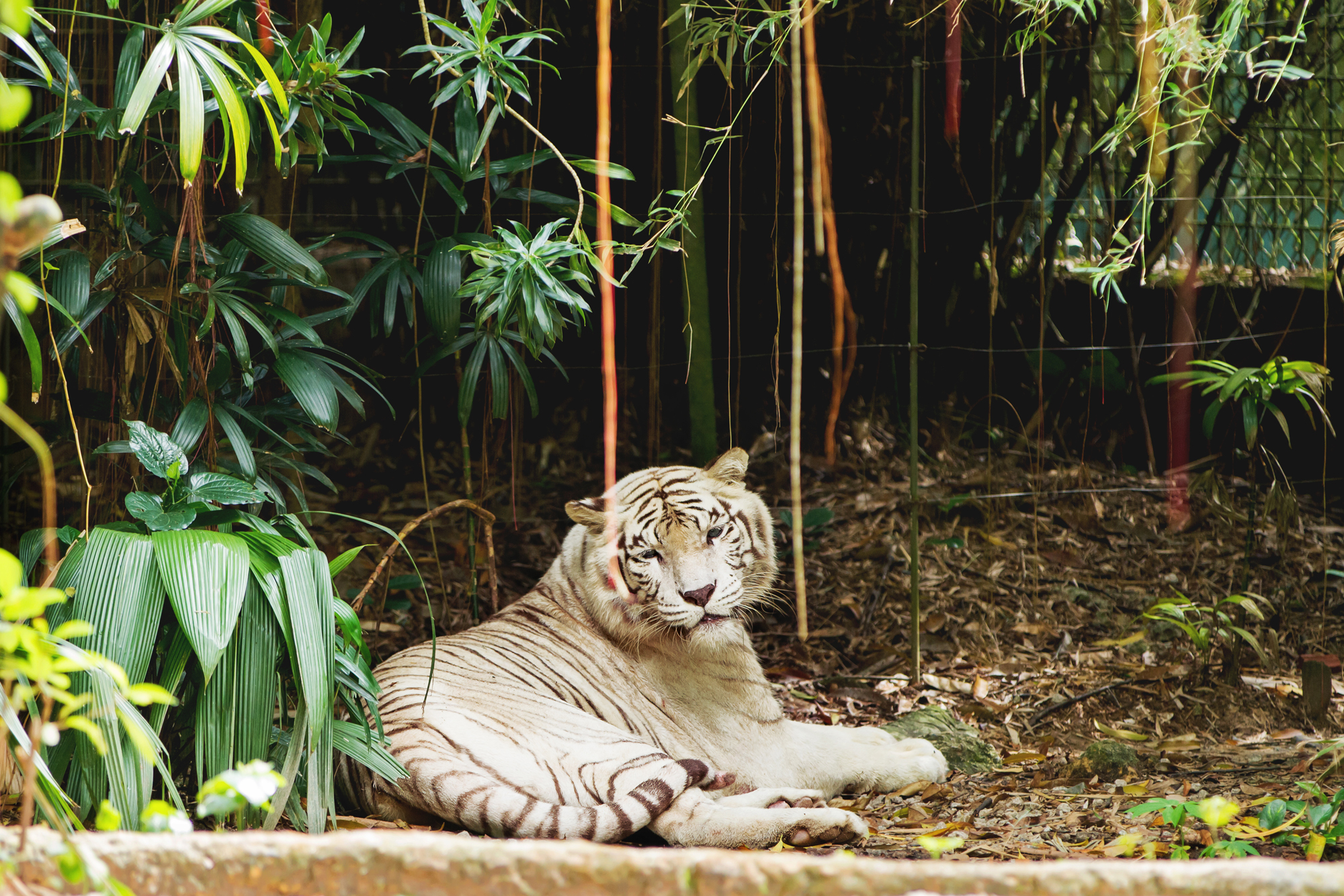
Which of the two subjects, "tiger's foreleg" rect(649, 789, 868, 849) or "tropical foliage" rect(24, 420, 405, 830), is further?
"tiger's foreleg" rect(649, 789, 868, 849)

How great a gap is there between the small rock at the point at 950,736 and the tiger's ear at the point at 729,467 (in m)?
0.85

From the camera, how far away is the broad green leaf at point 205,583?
2.19 meters

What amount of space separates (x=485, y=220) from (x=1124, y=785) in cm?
226

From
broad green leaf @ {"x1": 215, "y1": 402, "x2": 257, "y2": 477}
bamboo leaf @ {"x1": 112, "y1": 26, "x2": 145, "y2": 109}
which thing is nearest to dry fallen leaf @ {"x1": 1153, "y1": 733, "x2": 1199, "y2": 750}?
broad green leaf @ {"x1": 215, "y1": 402, "x2": 257, "y2": 477}

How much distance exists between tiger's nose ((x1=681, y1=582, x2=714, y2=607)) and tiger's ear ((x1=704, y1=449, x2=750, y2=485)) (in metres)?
0.37

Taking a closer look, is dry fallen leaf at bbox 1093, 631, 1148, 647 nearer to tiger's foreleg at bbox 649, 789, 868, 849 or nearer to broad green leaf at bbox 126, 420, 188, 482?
tiger's foreleg at bbox 649, 789, 868, 849

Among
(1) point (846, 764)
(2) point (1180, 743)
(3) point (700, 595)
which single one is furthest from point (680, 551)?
(2) point (1180, 743)

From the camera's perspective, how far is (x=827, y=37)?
17.4 feet

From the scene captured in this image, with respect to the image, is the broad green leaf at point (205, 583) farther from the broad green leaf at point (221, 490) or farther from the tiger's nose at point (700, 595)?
the tiger's nose at point (700, 595)

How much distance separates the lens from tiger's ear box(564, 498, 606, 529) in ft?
10.9

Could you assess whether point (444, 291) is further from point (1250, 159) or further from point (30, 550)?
point (1250, 159)

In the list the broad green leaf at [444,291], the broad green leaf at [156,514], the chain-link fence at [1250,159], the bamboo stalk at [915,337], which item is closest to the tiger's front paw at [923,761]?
the bamboo stalk at [915,337]

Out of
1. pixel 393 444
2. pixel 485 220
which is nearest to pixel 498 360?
pixel 485 220

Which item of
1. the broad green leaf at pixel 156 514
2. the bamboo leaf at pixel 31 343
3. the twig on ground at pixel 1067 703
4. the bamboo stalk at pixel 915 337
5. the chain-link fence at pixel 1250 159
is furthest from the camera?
the chain-link fence at pixel 1250 159
